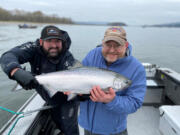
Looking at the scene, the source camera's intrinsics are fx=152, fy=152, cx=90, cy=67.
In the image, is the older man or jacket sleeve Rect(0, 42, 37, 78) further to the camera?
jacket sleeve Rect(0, 42, 37, 78)

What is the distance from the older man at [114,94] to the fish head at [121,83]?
8cm

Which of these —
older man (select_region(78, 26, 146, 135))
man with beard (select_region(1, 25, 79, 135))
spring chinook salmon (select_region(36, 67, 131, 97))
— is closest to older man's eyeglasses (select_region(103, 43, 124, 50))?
older man (select_region(78, 26, 146, 135))

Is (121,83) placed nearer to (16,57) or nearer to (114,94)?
(114,94)

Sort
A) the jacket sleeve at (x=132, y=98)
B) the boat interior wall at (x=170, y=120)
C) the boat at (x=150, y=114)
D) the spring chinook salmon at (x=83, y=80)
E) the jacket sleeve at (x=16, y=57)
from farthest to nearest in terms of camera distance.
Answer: the boat at (x=150, y=114)
the boat interior wall at (x=170, y=120)
the jacket sleeve at (x=16, y=57)
the spring chinook salmon at (x=83, y=80)
the jacket sleeve at (x=132, y=98)

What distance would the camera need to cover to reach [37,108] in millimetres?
3279

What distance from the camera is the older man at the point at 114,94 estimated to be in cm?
198

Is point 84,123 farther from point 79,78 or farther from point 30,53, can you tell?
point 30,53

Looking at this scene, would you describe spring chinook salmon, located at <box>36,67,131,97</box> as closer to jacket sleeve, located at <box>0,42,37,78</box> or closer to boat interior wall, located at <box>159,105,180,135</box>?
jacket sleeve, located at <box>0,42,37,78</box>

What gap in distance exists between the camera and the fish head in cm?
202

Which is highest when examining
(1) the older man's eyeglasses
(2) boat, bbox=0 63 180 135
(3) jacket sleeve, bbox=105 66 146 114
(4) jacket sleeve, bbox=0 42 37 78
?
(1) the older man's eyeglasses

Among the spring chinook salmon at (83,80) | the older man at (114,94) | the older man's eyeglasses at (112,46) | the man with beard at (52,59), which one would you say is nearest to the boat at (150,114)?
the man with beard at (52,59)

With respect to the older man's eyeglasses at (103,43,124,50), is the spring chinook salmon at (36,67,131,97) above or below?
below

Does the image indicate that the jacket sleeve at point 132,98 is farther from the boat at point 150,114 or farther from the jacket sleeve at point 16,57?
the jacket sleeve at point 16,57

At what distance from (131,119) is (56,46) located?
2.98 m
